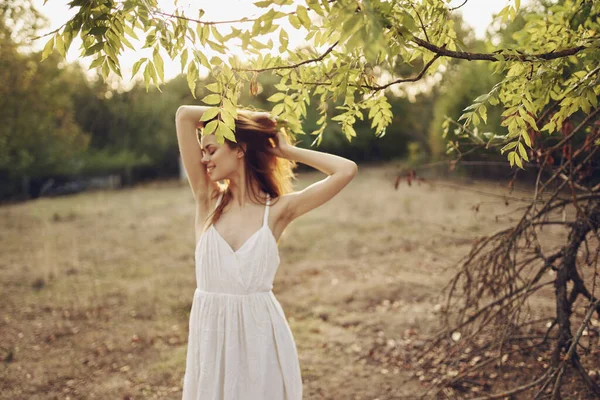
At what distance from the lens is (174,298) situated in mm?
6145

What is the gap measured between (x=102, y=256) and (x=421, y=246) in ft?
18.7

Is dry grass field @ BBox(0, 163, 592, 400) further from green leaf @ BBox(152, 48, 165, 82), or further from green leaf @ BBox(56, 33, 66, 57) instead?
green leaf @ BBox(56, 33, 66, 57)

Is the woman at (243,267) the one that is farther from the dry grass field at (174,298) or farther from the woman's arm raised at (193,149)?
the dry grass field at (174,298)

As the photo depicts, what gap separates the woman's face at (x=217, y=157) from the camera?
2371 millimetres

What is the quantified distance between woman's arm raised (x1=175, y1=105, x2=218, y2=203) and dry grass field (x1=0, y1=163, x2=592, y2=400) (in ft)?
4.78

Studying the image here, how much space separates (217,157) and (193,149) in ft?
0.78

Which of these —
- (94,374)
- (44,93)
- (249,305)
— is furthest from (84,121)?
(249,305)

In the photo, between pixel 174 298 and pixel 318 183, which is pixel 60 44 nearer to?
pixel 318 183

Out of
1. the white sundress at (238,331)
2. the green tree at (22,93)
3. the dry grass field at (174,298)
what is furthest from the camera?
the green tree at (22,93)


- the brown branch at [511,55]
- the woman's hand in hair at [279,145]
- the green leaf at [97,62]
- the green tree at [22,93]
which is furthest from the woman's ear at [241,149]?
the green tree at [22,93]

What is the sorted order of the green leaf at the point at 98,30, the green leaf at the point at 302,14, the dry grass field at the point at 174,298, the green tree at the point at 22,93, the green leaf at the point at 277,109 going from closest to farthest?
the green leaf at the point at 302,14, the green leaf at the point at 98,30, the green leaf at the point at 277,109, the dry grass field at the point at 174,298, the green tree at the point at 22,93

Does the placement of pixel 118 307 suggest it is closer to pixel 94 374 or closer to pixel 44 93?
pixel 94 374

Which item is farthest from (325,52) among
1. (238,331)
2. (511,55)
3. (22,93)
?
(22,93)

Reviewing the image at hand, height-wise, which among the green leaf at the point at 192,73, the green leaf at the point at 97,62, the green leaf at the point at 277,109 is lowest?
the green leaf at the point at 277,109
